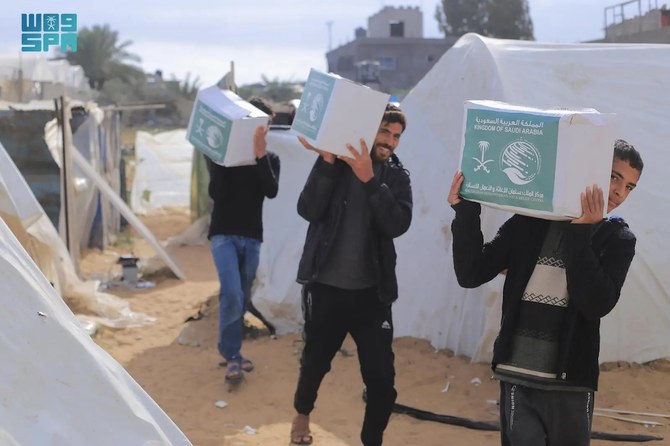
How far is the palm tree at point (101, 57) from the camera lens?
40438mm

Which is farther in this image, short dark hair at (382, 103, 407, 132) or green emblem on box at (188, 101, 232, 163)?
green emblem on box at (188, 101, 232, 163)

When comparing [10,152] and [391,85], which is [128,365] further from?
[391,85]

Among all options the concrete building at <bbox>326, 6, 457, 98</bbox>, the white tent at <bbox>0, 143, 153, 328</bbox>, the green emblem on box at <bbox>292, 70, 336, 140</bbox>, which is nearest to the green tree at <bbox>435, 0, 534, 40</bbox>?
the concrete building at <bbox>326, 6, 457, 98</bbox>

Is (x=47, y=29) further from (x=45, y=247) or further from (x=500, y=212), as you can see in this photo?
(x=500, y=212)

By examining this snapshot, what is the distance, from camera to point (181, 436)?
2.90m

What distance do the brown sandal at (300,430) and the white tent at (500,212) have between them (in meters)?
1.95

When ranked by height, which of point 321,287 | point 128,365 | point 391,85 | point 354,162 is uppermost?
point 391,85

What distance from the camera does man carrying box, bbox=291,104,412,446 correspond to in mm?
4117

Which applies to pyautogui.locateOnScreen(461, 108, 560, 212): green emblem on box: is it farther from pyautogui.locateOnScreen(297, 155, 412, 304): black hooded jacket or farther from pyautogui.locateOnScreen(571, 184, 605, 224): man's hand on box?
pyautogui.locateOnScreen(297, 155, 412, 304): black hooded jacket

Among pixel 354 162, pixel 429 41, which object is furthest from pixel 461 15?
pixel 354 162

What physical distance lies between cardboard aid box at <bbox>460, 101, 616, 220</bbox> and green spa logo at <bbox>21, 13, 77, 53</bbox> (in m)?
5.28

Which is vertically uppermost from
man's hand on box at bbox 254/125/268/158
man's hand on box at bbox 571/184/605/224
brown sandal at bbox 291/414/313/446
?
man's hand on box at bbox 254/125/268/158

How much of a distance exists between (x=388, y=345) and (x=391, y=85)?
41.2 m

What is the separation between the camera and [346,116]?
13.3 feet
